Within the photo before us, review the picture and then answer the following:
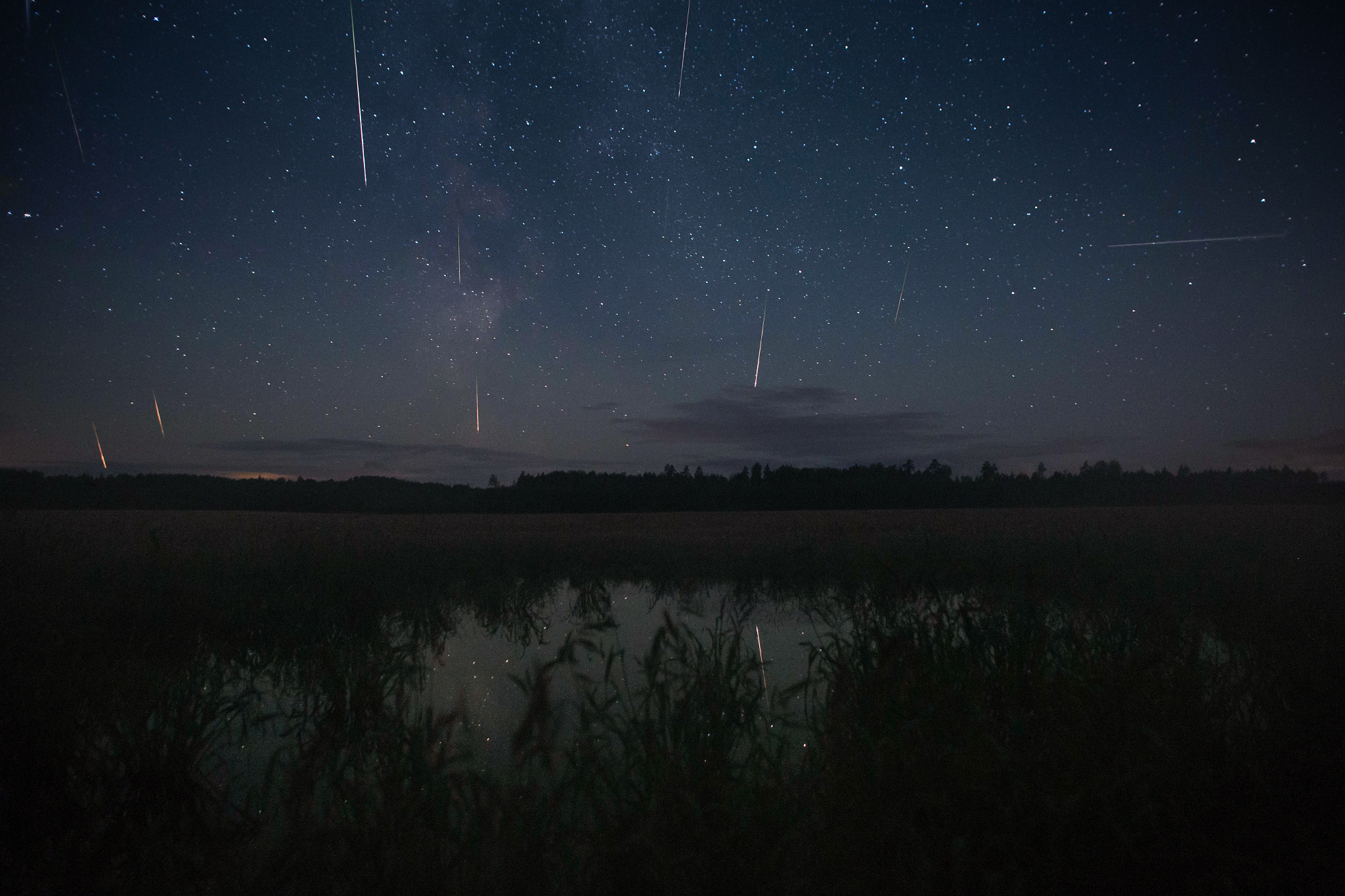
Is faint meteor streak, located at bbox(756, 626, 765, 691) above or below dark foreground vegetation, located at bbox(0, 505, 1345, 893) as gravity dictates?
below

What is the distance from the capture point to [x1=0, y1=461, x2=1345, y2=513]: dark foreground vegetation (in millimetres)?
48406

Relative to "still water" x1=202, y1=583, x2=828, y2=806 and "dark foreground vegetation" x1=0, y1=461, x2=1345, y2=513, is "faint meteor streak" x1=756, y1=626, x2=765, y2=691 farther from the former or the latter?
"dark foreground vegetation" x1=0, y1=461, x2=1345, y2=513

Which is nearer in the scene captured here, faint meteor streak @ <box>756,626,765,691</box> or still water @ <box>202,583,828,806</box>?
still water @ <box>202,583,828,806</box>

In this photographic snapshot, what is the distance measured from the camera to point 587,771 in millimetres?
3494

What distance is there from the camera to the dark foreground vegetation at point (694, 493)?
48406mm

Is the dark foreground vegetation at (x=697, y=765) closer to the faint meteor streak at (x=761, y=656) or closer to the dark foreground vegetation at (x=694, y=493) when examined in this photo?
the faint meteor streak at (x=761, y=656)

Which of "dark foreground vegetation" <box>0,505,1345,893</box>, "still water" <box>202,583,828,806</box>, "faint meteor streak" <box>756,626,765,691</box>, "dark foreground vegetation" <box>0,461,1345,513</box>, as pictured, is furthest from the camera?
"dark foreground vegetation" <box>0,461,1345,513</box>

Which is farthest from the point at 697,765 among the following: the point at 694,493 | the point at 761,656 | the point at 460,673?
the point at 694,493

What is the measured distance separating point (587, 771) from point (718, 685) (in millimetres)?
924

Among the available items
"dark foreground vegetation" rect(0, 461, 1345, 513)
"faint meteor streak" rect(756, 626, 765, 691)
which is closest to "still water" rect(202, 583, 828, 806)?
"faint meteor streak" rect(756, 626, 765, 691)

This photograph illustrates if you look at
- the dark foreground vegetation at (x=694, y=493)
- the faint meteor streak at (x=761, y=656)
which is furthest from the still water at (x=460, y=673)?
the dark foreground vegetation at (x=694, y=493)

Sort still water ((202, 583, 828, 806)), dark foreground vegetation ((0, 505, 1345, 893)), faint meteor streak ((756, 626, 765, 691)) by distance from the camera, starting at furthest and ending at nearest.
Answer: faint meteor streak ((756, 626, 765, 691)) → still water ((202, 583, 828, 806)) → dark foreground vegetation ((0, 505, 1345, 893))

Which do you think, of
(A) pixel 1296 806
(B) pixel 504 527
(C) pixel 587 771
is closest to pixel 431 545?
(B) pixel 504 527

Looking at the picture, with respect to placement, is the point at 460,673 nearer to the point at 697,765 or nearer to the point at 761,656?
the point at 761,656
